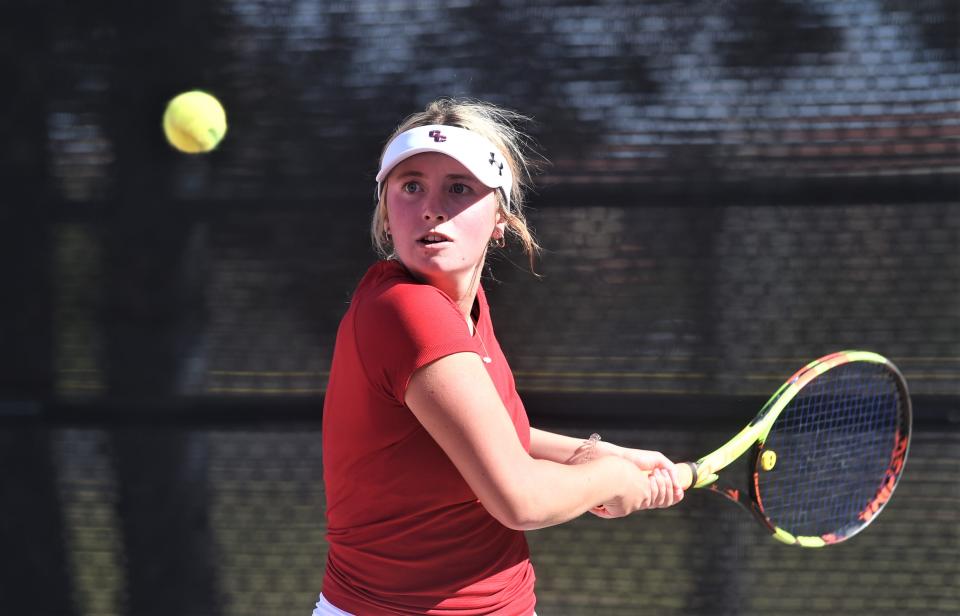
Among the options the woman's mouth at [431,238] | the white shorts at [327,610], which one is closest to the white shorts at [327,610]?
the white shorts at [327,610]

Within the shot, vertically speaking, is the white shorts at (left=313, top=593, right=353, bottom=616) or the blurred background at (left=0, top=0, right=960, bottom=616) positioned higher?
the blurred background at (left=0, top=0, right=960, bottom=616)

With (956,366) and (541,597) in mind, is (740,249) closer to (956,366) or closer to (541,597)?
(956,366)

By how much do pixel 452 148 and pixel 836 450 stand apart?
1.24 meters

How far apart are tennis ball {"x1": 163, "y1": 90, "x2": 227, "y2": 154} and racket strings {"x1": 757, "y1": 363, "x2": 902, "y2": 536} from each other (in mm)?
1406

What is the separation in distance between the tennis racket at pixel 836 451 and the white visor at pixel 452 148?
3.17 feet

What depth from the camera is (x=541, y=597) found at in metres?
2.18

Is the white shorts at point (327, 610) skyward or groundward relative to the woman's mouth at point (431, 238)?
groundward

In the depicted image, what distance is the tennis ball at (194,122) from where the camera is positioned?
210cm

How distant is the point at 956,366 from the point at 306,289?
1482mm

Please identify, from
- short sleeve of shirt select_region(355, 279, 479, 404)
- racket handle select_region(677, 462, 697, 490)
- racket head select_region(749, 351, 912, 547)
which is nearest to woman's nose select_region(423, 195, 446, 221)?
short sleeve of shirt select_region(355, 279, 479, 404)

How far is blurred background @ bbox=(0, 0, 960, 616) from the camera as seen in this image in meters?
2.04

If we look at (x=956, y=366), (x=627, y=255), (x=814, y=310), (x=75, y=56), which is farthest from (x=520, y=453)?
(x=75, y=56)

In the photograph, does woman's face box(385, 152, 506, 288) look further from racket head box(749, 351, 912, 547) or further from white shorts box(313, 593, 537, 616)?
racket head box(749, 351, 912, 547)

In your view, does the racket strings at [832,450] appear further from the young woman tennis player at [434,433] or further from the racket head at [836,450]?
the young woman tennis player at [434,433]
